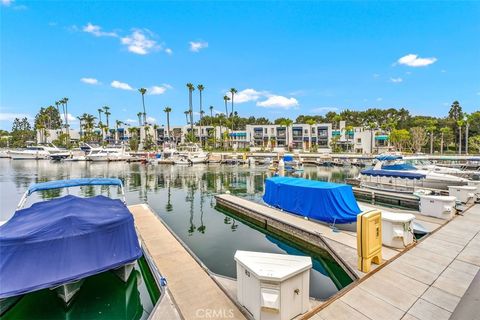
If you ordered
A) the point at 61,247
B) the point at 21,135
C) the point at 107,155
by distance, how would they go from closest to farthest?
1. the point at 61,247
2. the point at 107,155
3. the point at 21,135

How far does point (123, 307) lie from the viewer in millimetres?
6484

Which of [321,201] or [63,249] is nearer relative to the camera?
[63,249]

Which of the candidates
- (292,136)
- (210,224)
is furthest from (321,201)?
(292,136)

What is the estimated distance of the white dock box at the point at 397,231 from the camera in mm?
7992

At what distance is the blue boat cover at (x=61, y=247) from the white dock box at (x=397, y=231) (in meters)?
7.82

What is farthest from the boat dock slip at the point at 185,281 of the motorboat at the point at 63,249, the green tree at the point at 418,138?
the green tree at the point at 418,138

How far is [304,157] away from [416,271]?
172ft

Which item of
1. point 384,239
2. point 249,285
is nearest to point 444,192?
point 384,239

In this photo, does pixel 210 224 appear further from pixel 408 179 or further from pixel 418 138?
pixel 418 138

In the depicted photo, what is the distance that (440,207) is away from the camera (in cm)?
1133

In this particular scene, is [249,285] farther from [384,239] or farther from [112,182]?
[112,182]

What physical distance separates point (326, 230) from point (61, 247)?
29.9 feet

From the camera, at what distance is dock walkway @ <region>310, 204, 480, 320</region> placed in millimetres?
4738

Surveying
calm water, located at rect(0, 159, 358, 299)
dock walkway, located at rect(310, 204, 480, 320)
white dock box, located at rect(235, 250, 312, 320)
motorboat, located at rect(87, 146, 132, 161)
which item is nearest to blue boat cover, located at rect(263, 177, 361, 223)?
calm water, located at rect(0, 159, 358, 299)
